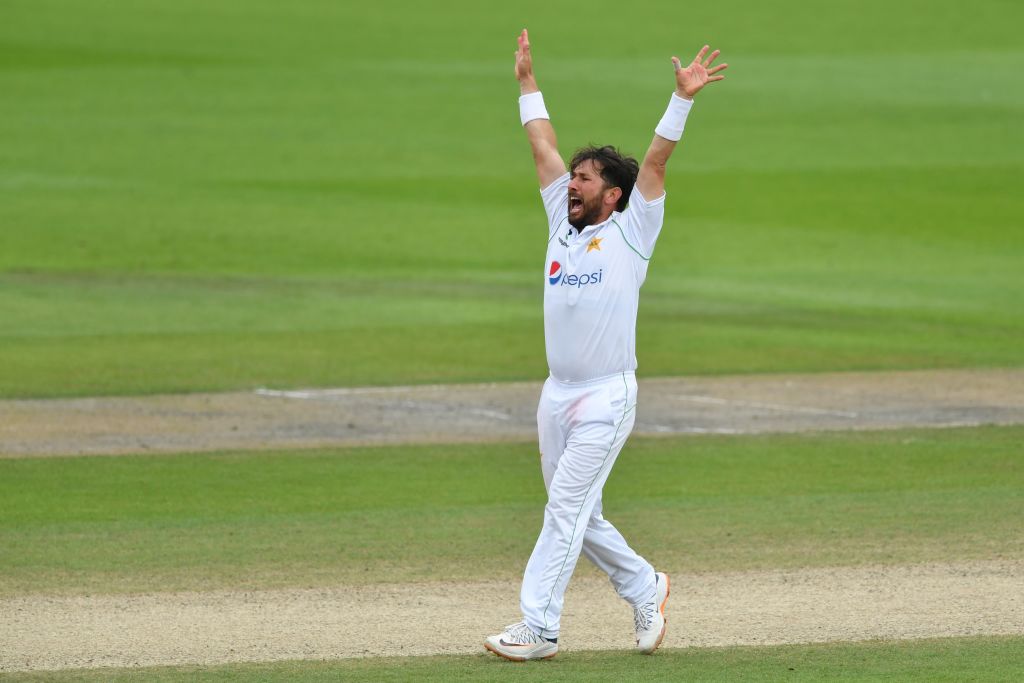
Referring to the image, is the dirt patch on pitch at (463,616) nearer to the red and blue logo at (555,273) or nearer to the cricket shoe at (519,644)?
the cricket shoe at (519,644)

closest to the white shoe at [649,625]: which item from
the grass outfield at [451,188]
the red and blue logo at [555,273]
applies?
the red and blue logo at [555,273]

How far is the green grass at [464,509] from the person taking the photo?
10.5 meters

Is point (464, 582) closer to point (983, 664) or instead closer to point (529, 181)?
point (983, 664)

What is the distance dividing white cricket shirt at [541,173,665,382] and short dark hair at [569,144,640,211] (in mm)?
157

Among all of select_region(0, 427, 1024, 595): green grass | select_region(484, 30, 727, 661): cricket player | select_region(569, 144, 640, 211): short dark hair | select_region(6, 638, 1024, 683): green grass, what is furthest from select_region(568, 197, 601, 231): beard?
select_region(0, 427, 1024, 595): green grass

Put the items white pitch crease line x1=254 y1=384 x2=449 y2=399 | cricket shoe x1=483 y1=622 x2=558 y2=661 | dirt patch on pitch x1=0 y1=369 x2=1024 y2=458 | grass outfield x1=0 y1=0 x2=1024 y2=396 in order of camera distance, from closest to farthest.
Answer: cricket shoe x1=483 y1=622 x2=558 y2=661 → dirt patch on pitch x1=0 y1=369 x2=1024 y2=458 → white pitch crease line x1=254 y1=384 x2=449 y2=399 → grass outfield x1=0 y1=0 x2=1024 y2=396

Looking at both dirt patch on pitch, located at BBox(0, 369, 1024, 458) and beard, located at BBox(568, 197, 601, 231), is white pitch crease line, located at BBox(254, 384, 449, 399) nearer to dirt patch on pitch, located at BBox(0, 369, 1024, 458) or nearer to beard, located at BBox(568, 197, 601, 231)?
dirt patch on pitch, located at BBox(0, 369, 1024, 458)

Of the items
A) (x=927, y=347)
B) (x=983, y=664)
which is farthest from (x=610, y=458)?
(x=927, y=347)

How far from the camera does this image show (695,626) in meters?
9.11

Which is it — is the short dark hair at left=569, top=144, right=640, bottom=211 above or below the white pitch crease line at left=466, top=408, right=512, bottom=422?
above

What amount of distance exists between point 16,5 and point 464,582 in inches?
1871

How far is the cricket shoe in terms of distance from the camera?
8172 millimetres

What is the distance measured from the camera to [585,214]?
8375 mm

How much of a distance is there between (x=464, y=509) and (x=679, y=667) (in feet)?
13.9
